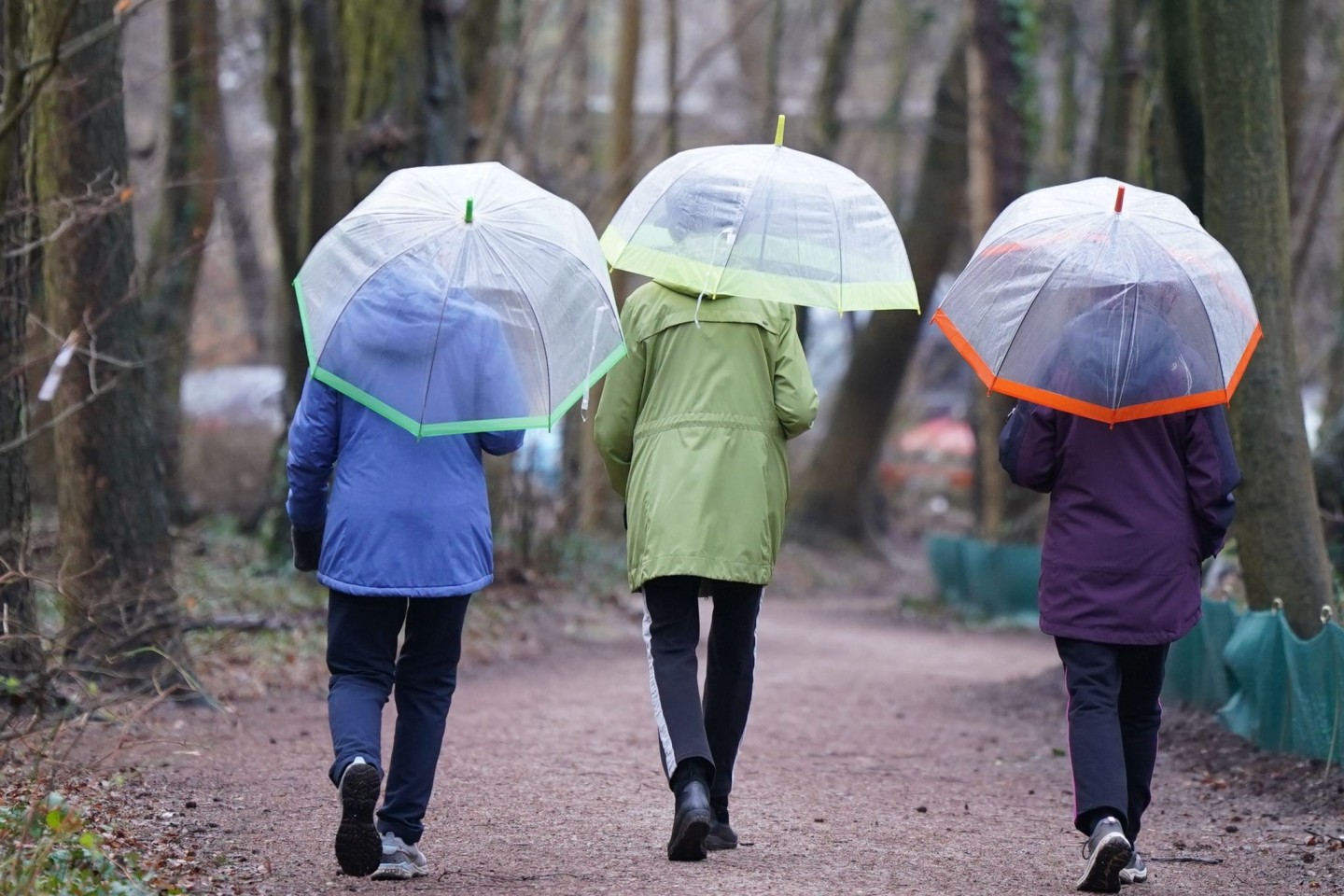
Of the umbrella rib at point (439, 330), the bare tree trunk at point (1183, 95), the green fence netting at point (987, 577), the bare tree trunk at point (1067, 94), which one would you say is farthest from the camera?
the bare tree trunk at point (1067, 94)

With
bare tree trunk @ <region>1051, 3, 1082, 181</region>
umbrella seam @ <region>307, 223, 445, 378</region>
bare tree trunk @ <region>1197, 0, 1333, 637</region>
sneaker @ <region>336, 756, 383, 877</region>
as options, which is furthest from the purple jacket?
bare tree trunk @ <region>1051, 3, 1082, 181</region>

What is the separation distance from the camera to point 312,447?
4801 mm

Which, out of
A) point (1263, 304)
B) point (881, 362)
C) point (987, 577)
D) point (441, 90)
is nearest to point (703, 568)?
point (1263, 304)

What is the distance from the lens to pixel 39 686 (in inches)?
185

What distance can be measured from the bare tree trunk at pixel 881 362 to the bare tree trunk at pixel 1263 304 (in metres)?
13.1

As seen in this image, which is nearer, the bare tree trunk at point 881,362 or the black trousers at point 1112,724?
the black trousers at point 1112,724

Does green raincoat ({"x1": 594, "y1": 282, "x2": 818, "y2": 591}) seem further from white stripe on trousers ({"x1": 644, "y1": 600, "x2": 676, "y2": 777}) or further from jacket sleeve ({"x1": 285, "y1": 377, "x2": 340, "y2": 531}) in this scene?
jacket sleeve ({"x1": 285, "y1": 377, "x2": 340, "y2": 531})

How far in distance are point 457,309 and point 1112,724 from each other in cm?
238

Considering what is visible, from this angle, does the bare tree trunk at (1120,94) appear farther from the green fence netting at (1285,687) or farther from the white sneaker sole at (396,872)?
the white sneaker sole at (396,872)

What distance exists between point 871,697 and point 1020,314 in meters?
5.91

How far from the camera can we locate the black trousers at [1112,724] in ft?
16.2

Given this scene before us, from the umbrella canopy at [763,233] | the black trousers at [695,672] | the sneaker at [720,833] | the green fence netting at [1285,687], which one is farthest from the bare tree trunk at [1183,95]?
the sneaker at [720,833]

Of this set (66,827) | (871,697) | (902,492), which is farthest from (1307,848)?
(902,492)

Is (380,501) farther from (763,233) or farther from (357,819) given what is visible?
(763,233)
